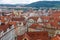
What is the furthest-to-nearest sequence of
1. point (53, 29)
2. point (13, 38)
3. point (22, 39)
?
point (53, 29) → point (13, 38) → point (22, 39)

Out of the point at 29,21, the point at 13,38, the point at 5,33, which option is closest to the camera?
the point at 5,33

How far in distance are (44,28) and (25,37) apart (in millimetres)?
20510

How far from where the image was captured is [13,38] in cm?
5062

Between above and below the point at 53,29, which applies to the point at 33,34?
above

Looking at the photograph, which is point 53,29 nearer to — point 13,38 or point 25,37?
point 13,38

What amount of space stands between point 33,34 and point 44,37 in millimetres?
1730

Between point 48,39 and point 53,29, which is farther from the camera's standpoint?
point 53,29

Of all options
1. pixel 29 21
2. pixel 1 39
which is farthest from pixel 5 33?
pixel 29 21

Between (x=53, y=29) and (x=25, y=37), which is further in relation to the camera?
(x=53, y=29)

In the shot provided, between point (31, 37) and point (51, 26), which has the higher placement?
point (31, 37)

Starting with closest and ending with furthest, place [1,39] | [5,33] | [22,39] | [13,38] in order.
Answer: [22,39]
[1,39]
[5,33]
[13,38]

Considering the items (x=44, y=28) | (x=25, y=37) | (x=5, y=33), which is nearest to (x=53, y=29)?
(x=44, y=28)

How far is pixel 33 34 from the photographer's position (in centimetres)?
3909

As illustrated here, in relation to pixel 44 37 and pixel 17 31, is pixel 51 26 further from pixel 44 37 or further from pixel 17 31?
pixel 44 37
